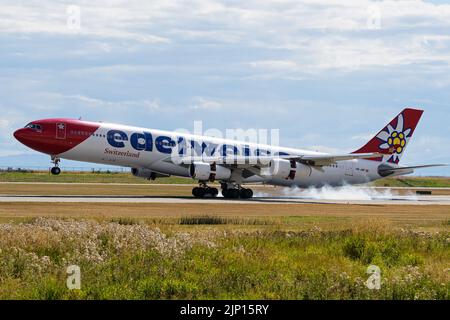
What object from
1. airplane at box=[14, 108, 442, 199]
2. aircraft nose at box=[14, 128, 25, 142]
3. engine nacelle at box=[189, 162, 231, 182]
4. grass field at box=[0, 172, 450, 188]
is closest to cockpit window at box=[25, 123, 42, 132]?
airplane at box=[14, 108, 442, 199]

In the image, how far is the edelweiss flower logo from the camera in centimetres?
7569

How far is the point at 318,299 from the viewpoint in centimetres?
1836

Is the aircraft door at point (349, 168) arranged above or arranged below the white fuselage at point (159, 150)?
below

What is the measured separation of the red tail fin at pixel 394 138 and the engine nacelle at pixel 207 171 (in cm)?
1714

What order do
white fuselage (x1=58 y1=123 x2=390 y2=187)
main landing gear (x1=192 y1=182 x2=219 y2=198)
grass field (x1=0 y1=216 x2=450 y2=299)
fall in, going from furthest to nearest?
main landing gear (x1=192 y1=182 x2=219 y2=198) < white fuselage (x1=58 y1=123 x2=390 y2=187) < grass field (x1=0 y1=216 x2=450 y2=299)

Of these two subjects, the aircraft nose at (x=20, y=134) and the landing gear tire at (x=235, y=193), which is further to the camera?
the landing gear tire at (x=235, y=193)

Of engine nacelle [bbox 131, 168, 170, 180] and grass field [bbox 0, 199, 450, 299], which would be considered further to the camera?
engine nacelle [bbox 131, 168, 170, 180]

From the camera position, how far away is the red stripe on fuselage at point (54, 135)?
60156 mm

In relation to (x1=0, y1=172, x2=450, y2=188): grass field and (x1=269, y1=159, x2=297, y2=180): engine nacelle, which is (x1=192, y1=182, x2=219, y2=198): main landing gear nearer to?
(x1=269, y1=159, x2=297, y2=180): engine nacelle

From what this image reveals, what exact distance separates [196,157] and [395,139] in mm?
21408

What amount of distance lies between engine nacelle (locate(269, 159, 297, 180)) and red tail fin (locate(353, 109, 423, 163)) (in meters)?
12.1

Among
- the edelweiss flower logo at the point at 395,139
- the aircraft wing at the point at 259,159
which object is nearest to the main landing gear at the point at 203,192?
the aircraft wing at the point at 259,159

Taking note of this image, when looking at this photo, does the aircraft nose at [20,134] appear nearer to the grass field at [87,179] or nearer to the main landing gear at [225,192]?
the main landing gear at [225,192]

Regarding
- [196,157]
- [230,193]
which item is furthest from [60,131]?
[230,193]
